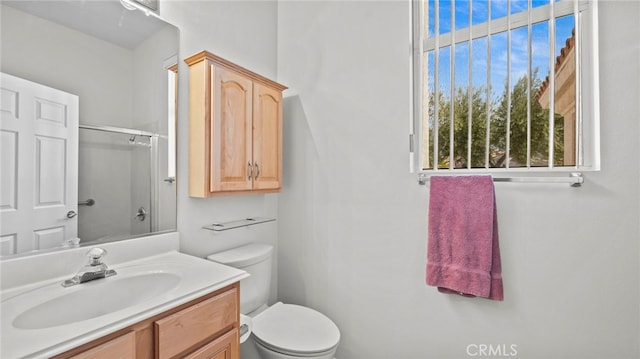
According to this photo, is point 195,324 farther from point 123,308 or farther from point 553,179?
point 553,179

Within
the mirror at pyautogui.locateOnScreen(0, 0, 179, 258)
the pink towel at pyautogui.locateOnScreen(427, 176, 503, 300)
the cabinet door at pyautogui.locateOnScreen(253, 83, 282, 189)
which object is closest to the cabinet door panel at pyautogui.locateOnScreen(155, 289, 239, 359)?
the mirror at pyautogui.locateOnScreen(0, 0, 179, 258)

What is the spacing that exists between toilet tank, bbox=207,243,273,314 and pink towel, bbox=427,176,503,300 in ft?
3.00

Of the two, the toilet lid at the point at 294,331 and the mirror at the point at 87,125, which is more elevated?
the mirror at the point at 87,125

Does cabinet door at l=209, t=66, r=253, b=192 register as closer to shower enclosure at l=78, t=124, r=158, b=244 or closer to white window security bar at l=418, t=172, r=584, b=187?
shower enclosure at l=78, t=124, r=158, b=244

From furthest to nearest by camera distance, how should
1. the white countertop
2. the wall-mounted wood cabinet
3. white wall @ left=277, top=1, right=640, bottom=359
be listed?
the wall-mounted wood cabinet
white wall @ left=277, top=1, right=640, bottom=359
the white countertop

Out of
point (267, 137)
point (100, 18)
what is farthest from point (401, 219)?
point (100, 18)

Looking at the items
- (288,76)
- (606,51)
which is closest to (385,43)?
(288,76)

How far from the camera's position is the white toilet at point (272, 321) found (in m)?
1.29

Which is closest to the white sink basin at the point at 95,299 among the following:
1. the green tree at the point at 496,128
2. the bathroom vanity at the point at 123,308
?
the bathroom vanity at the point at 123,308

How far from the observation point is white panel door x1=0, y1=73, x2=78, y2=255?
0.91 m

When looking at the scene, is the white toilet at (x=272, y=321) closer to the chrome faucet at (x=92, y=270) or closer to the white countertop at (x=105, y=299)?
the white countertop at (x=105, y=299)

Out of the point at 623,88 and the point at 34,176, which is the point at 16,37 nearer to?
the point at 34,176

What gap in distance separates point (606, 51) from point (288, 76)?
1.63 meters
